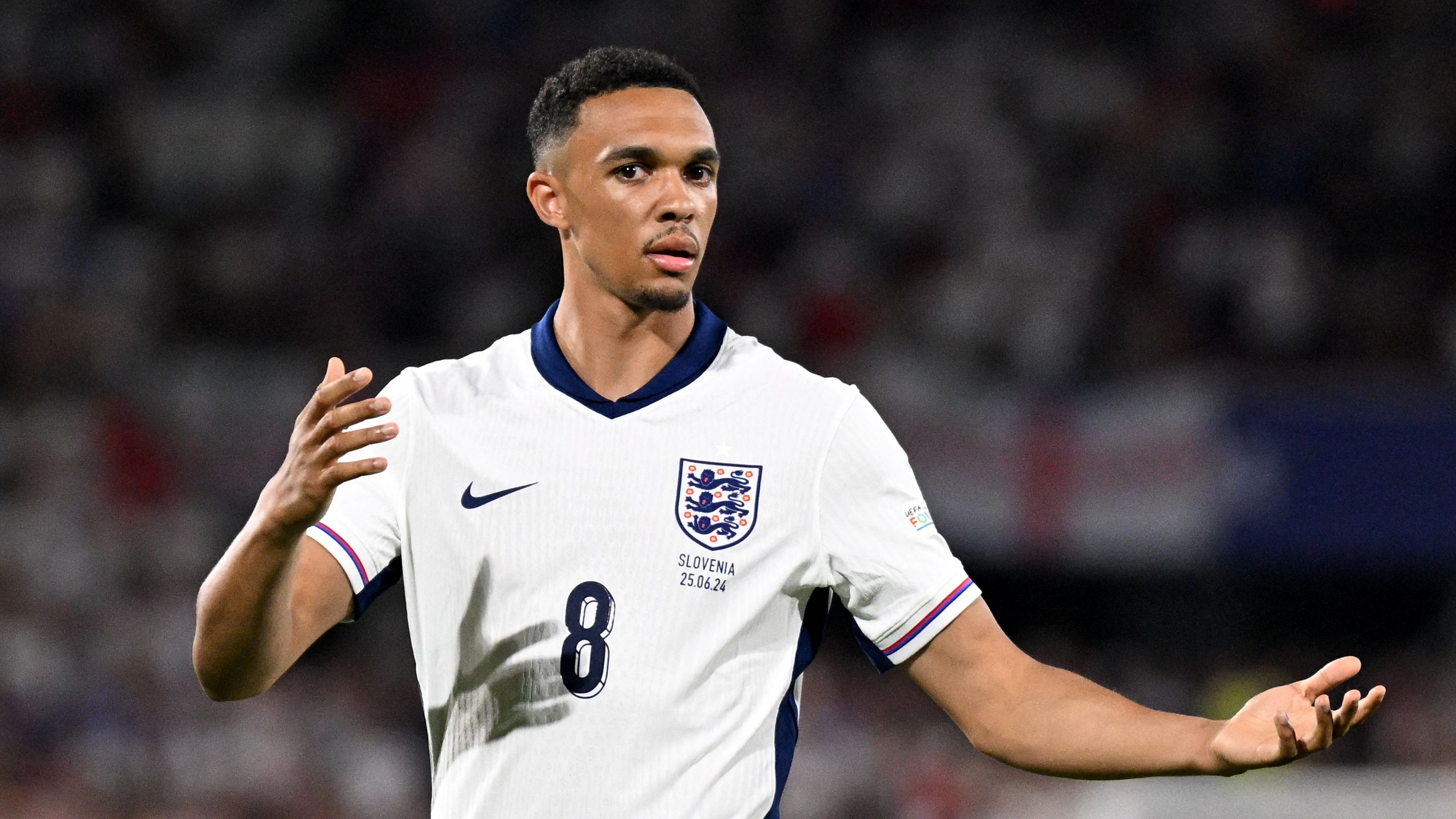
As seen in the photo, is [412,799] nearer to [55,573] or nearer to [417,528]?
[55,573]

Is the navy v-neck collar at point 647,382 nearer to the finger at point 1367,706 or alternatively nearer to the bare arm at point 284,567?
the bare arm at point 284,567

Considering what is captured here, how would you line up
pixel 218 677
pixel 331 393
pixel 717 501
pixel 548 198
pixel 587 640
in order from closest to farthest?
1. pixel 331 393
2. pixel 218 677
3. pixel 587 640
4. pixel 717 501
5. pixel 548 198

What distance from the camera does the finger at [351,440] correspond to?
270 cm

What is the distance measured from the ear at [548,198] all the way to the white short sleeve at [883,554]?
2.36ft

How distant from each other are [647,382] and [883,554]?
0.55 meters

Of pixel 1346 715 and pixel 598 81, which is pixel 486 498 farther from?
pixel 1346 715

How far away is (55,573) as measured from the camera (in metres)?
9.40

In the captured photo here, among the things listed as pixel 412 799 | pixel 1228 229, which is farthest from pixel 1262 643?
pixel 412 799

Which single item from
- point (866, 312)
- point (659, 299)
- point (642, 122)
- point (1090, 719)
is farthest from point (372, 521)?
point (866, 312)

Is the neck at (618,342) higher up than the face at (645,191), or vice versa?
the face at (645,191)

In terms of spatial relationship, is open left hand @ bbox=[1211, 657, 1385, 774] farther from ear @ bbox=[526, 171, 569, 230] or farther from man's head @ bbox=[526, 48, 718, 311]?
ear @ bbox=[526, 171, 569, 230]

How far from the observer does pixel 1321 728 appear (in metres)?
2.75

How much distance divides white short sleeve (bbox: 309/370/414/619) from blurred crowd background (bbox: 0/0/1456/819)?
5.32 m

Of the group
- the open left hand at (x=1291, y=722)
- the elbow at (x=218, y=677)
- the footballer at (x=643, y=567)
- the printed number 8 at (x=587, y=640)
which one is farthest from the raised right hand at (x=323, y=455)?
the open left hand at (x=1291, y=722)
